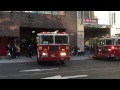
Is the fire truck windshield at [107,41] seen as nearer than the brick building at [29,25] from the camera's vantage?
Yes

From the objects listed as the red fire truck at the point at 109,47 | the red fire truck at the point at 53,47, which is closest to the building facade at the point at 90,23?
the red fire truck at the point at 109,47

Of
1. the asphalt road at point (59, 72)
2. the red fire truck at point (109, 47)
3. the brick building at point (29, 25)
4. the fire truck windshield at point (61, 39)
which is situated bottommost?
the asphalt road at point (59, 72)

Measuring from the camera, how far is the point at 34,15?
3372 centimetres

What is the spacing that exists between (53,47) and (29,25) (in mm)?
13156

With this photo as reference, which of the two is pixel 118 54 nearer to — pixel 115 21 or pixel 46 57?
pixel 46 57

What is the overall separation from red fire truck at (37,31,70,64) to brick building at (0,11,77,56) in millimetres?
7879

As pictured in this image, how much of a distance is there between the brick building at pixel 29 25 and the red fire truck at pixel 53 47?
788 cm

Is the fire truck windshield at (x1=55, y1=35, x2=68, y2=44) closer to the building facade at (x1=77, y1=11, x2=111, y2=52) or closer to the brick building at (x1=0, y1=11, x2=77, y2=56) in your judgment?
the brick building at (x1=0, y1=11, x2=77, y2=56)

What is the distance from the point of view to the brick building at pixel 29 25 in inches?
1251

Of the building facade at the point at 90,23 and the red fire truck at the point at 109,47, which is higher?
the building facade at the point at 90,23

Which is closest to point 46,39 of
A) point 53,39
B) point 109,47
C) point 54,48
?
point 53,39

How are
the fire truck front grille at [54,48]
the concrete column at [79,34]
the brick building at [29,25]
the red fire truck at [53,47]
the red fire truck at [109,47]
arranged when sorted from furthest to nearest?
1. the concrete column at [79,34]
2. the brick building at [29,25]
3. the red fire truck at [109,47]
4. the fire truck front grille at [54,48]
5. the red fire truck at [53,47]

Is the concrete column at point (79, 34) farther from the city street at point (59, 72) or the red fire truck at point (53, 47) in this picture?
the city street at point (59, 72)
